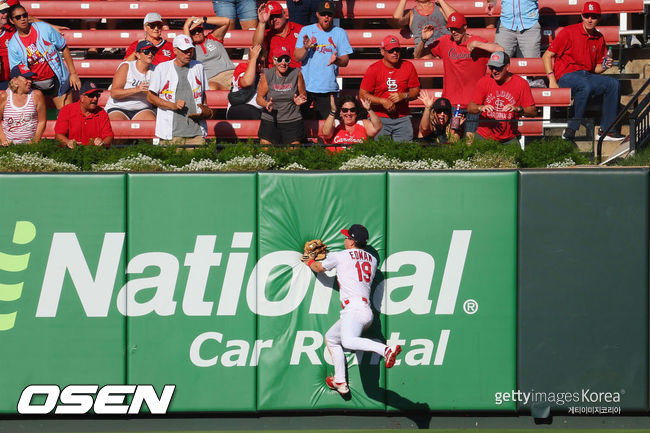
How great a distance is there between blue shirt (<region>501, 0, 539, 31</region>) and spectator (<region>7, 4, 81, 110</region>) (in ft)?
20.8

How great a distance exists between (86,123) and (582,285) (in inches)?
237

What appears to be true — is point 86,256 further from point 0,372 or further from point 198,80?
point 198,80

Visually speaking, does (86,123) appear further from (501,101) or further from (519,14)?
(519,14)

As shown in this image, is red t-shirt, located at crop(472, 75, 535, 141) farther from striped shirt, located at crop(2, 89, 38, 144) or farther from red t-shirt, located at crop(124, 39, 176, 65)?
striped shirt, located at crop(2, 89, 38, 144)

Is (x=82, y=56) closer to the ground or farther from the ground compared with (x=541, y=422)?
farther from the ground

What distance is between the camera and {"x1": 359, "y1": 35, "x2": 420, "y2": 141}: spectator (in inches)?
459

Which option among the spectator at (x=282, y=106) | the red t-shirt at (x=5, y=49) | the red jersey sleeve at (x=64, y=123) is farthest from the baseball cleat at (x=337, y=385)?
the red t-shirt at (x=5, y=49)

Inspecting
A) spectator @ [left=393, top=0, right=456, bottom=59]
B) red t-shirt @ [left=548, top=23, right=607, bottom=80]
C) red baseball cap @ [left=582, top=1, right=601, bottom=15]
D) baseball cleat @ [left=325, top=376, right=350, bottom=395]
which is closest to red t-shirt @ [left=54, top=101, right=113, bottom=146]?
baseball cleat @ [left=325, top=376, right=350, bottom=395]

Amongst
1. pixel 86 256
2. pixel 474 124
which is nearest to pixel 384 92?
pixel 474 124

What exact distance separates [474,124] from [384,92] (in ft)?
4.38

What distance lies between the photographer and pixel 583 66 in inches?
517

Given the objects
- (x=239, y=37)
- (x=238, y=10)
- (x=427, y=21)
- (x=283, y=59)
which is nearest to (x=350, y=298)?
(x=283, y=59)

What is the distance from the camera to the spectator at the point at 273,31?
13148 mm

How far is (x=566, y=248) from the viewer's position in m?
9.17
